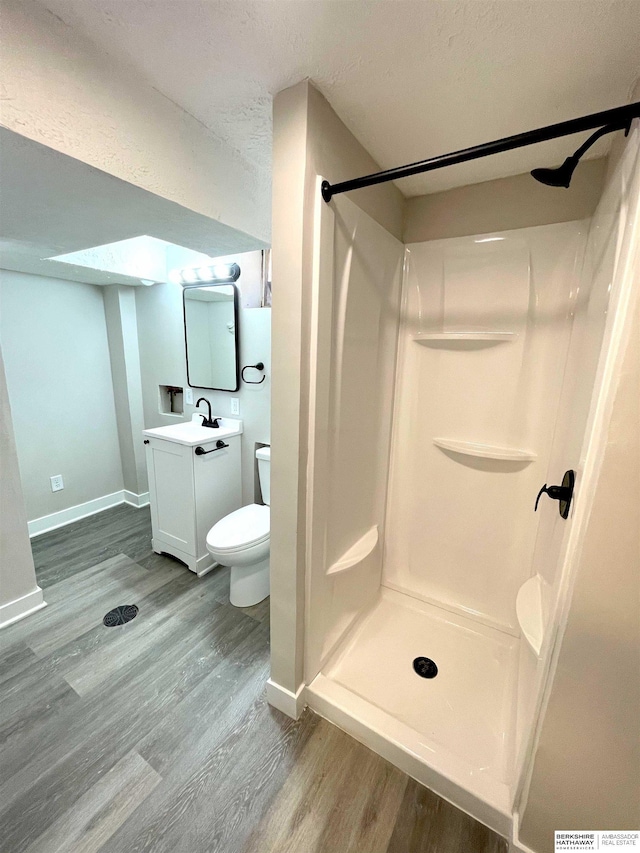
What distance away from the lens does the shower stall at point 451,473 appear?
1099mm

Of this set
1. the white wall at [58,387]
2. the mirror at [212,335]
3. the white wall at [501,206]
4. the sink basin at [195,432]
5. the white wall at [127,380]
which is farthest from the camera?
the white wall at [127,380]

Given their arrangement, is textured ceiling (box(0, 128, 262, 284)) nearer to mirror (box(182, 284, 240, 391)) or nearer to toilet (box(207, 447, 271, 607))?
mirror (box(182, 284, 240, 391))

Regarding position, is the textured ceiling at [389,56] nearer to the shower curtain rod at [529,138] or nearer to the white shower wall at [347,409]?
the shower curtain rod at [529,138]

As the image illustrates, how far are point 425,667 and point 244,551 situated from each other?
3.46 ft

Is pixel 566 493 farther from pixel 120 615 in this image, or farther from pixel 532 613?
pixel 120 615

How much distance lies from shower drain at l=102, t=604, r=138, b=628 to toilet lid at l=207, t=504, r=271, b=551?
604 mm

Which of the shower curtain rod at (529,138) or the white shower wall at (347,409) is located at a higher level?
the shower curtain rod at (529,138)

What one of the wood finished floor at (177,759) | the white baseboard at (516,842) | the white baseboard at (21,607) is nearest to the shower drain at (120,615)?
the wood finished floor at (177,759)

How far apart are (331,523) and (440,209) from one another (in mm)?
1572

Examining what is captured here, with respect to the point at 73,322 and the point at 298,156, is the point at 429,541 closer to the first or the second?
the point at 298,156

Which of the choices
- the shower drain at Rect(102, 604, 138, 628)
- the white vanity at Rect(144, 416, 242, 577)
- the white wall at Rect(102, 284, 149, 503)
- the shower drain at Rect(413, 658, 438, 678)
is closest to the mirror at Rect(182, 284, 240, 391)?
the white vanity at Rect(144, 416, 242, 577)

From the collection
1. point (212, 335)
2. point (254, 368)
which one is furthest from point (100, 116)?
point (212, 335)

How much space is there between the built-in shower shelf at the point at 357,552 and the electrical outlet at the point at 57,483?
8.66 ft

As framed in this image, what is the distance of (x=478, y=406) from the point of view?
1650 mm
